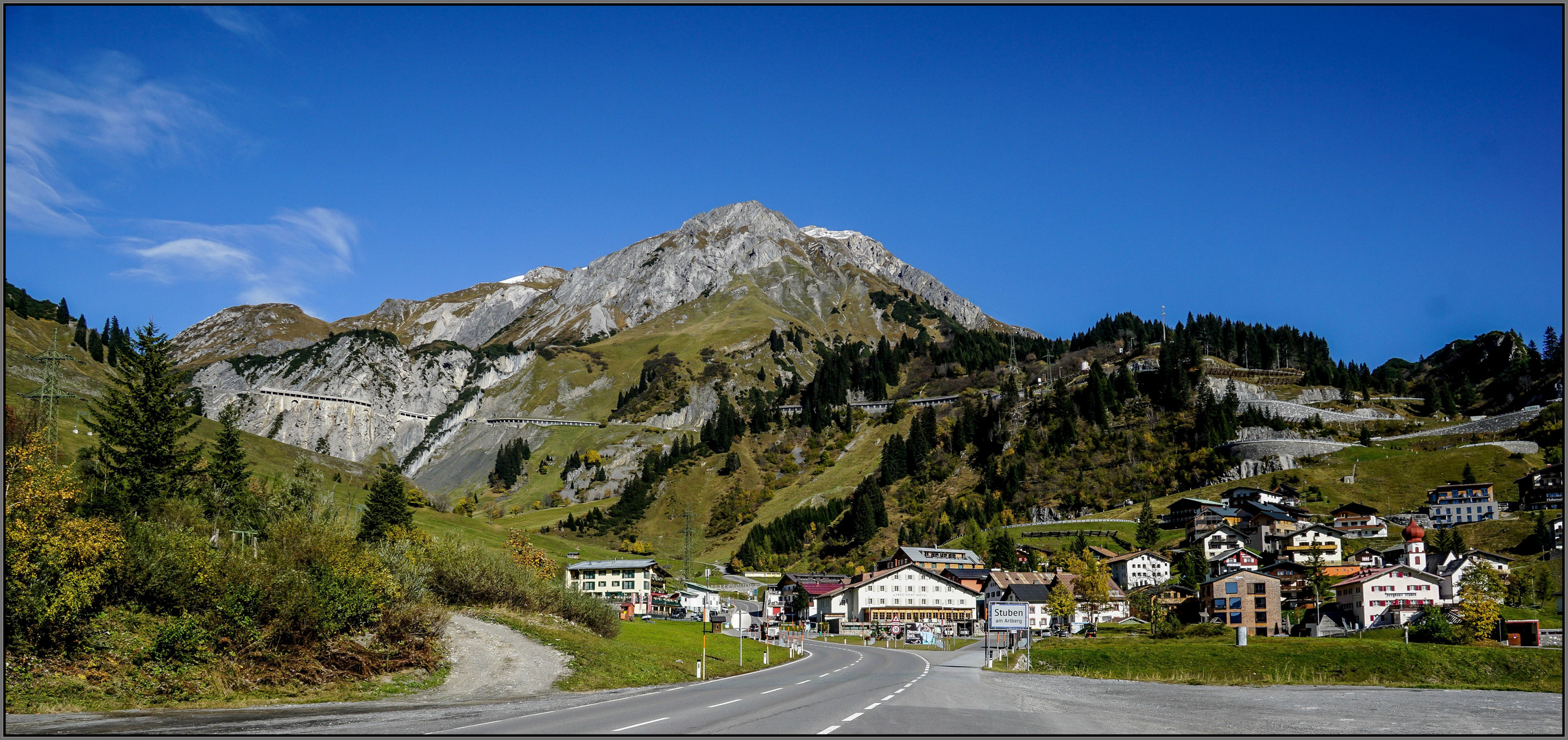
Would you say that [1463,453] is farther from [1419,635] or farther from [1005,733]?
[1005,733]

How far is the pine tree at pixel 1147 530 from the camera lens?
142 metres

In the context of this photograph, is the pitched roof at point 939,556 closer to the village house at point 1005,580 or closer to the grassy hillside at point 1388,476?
the village house at point 1005,580

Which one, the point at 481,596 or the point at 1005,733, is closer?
the point at 1005,733

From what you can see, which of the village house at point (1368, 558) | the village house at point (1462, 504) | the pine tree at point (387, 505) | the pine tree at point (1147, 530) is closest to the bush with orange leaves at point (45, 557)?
the pine tree at point (387, 505)

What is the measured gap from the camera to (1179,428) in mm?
196500

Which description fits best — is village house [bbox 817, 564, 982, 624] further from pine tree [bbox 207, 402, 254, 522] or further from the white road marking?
the white road marking

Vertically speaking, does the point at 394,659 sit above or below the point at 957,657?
above

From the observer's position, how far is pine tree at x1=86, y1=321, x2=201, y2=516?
5791 cm

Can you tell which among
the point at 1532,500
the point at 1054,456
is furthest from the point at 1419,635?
the point at 1054,456

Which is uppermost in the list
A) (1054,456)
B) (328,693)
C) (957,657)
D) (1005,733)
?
(1054,456)

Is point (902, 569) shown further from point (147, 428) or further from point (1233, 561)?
point (147, 428)

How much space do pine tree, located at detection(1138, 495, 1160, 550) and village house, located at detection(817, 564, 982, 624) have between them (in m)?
28.2

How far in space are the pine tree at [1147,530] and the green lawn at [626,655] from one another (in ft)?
312

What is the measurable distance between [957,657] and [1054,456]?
447 ft
